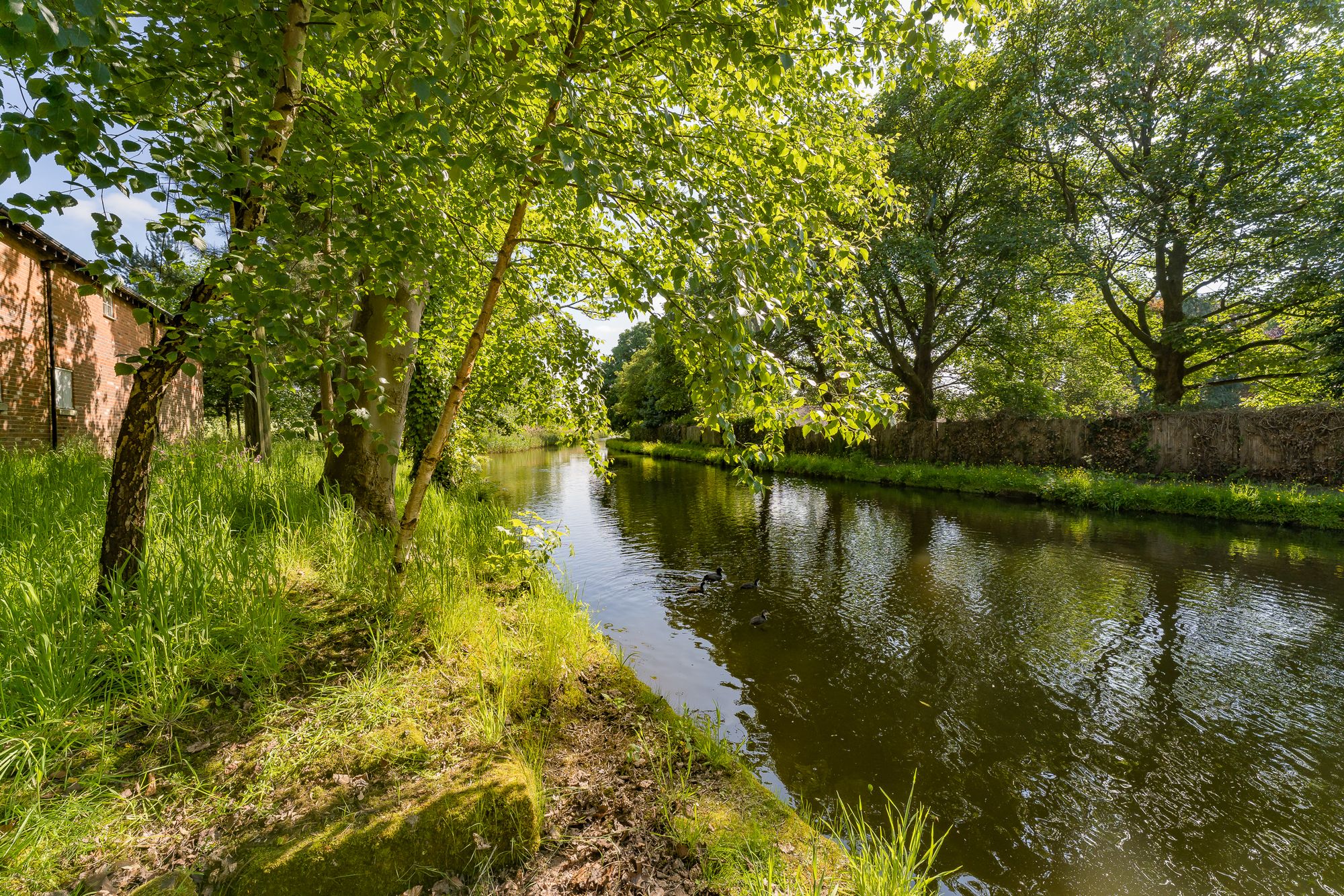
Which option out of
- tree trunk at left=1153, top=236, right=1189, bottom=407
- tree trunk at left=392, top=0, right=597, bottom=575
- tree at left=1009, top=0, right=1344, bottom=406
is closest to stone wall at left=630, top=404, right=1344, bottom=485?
tree trunk at left=1153, top=236, right=1189, bottom=407

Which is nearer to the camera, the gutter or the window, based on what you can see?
the gutter

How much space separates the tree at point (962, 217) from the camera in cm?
1756

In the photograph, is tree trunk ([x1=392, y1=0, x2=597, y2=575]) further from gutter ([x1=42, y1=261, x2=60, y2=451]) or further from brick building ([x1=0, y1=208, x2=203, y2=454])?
gutter ([x1=42, y1=261, x2=60, y2=451])

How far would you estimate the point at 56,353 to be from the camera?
1315 centimetres

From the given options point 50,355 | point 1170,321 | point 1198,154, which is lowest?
point 50,355

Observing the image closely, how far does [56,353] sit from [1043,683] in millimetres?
21496

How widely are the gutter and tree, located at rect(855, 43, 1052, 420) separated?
22955 mm

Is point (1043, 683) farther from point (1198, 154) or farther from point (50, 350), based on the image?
point (50, 350)

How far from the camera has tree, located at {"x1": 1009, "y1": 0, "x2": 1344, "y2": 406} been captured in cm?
1411

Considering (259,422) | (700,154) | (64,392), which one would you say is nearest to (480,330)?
(700,154)

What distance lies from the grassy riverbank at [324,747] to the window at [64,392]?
13.8m

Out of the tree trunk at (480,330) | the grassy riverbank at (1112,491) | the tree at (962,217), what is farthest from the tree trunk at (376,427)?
the tree at (962,217)

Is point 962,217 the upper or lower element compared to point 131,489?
upper

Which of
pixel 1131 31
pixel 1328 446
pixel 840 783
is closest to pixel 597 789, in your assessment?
pixel 840 783
